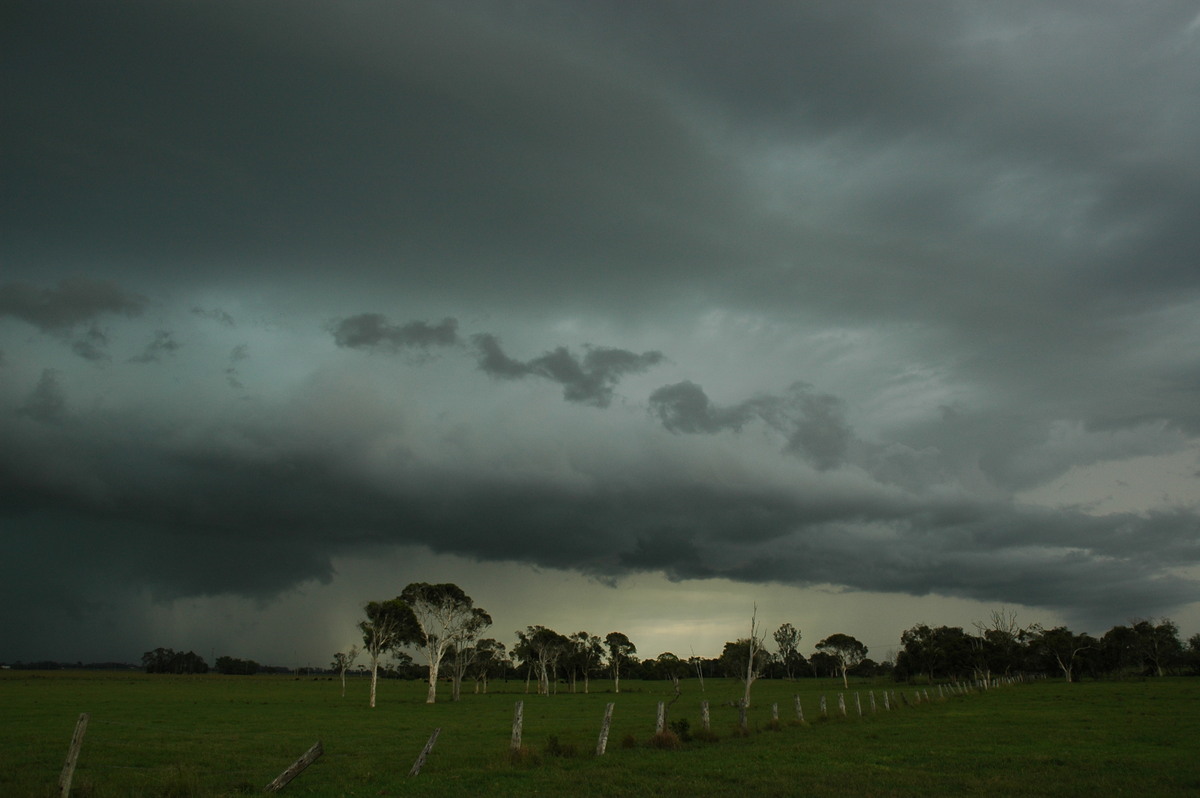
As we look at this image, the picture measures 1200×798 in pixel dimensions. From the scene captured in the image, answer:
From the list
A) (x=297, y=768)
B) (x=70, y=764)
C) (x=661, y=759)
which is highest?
(x=70, y=764)

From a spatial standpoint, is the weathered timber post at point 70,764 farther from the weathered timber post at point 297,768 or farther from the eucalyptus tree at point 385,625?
the eucalyptus tree at point 385,625

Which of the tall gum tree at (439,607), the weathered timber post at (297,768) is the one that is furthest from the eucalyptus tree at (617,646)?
the weathered timber post at (297,768)

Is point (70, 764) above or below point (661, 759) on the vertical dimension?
above

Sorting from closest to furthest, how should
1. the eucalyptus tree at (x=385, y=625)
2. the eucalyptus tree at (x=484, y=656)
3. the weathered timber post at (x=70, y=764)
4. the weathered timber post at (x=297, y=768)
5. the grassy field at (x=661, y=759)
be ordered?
the weathered timber post at (x=70, y=764)
the weathered timber post at (x=297, y=768)
the grassy field at (x=661, y=759)
the eucalyptus tree at (x=385, y=625)
the eucalyptus tree at (x=484, y=656)

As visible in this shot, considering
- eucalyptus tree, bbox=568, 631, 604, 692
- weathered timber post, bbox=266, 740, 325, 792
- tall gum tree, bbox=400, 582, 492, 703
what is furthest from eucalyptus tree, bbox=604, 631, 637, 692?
weathered timber post, bbox=266, 740, 325, 792

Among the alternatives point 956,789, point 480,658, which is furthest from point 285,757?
point 480,658

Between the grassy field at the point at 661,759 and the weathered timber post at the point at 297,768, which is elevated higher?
the weathered timber post at the point at 297,768

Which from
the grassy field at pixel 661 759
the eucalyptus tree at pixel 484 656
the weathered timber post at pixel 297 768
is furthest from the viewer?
the eucalyptus tree at pixel 484 656

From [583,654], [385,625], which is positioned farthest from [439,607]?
[583,654]

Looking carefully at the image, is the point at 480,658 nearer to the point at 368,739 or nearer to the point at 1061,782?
the point at 368,739

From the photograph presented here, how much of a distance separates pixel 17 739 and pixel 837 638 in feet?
505

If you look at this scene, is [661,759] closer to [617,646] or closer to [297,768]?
[297,768]

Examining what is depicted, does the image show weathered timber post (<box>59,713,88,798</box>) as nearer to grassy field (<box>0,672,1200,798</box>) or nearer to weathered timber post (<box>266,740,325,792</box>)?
grassy field (<box>0,672,1200,798</box>)

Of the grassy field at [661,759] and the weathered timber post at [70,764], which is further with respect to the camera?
the grassy field at [661,759]
